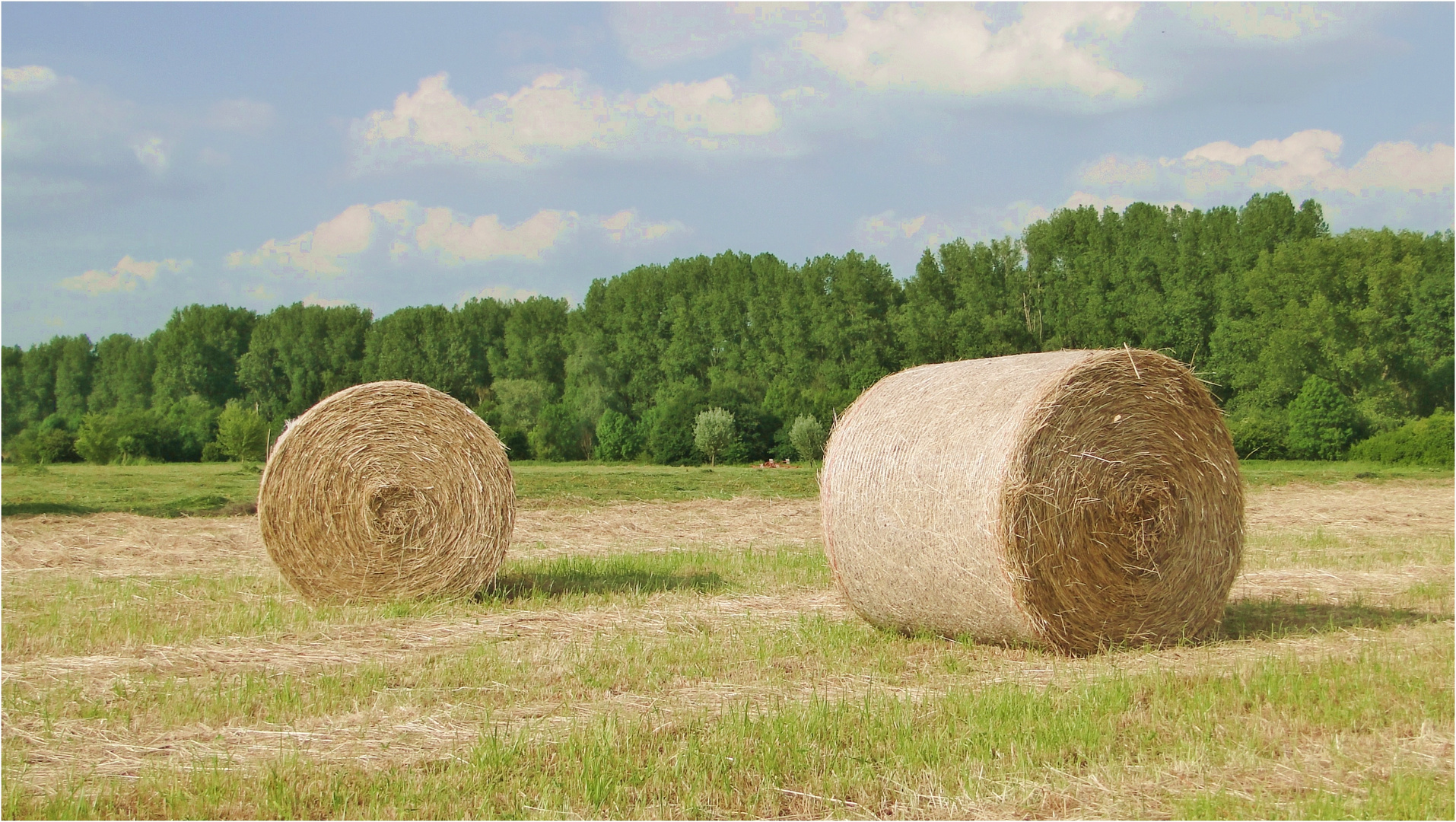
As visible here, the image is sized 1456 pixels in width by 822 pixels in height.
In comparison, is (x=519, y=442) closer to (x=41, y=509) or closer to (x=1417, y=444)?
(x=41, y=509)

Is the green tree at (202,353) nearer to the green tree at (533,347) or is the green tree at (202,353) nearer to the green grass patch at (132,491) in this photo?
the green tree at (533,347)

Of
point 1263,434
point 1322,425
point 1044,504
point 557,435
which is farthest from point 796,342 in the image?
point 1044,504

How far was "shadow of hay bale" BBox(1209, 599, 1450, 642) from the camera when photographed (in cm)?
785

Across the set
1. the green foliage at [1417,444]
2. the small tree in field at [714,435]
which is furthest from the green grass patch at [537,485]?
the small tree in field at [714,435]

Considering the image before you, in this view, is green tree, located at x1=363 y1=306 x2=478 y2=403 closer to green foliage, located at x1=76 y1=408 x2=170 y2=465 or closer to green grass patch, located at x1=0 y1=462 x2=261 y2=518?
green foliage, located at x1=76 y1=408 x2=170 y2=465

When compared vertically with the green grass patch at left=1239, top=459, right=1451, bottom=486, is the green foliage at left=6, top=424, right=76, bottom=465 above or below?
above

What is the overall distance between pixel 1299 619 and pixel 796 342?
1615 inches

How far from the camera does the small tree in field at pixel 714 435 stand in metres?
40.0

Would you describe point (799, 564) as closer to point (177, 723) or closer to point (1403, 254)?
point (177, 723)

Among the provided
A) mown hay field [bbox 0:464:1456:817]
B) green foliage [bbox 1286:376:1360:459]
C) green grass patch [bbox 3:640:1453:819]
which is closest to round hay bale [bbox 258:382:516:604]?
mown hay field [bbox 0:464:1456:817]

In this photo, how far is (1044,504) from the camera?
7.29 m

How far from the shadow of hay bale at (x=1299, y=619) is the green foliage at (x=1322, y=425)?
29458mm

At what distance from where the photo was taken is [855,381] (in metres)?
45.9

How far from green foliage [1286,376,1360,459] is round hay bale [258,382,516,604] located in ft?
106
